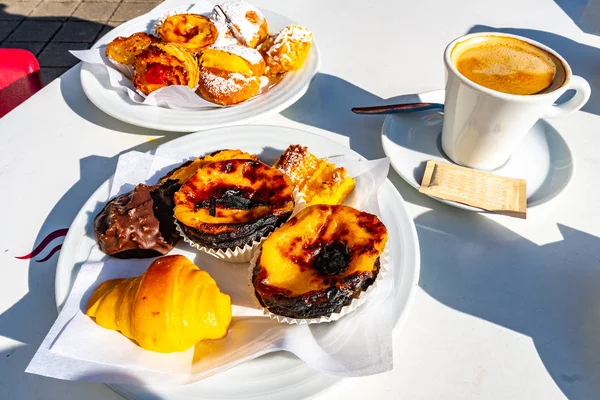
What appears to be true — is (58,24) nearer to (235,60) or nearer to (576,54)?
(235,60)

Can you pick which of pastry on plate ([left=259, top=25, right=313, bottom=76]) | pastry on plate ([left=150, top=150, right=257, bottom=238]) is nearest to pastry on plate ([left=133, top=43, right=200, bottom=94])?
pastry on plate ([left=259, top=25, right=313, bottom=76])

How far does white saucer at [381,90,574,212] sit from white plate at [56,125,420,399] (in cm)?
15

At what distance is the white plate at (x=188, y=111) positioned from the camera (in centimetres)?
134

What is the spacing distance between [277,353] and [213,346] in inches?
5.3

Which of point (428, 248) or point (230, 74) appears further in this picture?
point (230, 74)

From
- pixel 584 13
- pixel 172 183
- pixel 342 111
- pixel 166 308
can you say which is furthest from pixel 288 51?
pixel 584 13

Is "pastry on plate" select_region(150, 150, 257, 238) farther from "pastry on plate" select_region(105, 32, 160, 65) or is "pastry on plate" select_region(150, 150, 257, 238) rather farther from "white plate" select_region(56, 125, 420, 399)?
"pastry on plate" select_region(105, 32, 160, 65)

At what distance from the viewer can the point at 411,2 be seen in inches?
80.1

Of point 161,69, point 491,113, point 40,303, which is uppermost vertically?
point 491,113

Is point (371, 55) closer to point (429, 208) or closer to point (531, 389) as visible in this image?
point (429, 208)

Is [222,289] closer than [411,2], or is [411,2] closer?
[222,289]

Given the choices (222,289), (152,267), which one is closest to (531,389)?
(222,289)

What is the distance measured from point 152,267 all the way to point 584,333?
90 cm

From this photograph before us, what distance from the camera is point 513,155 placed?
4.06 ft
